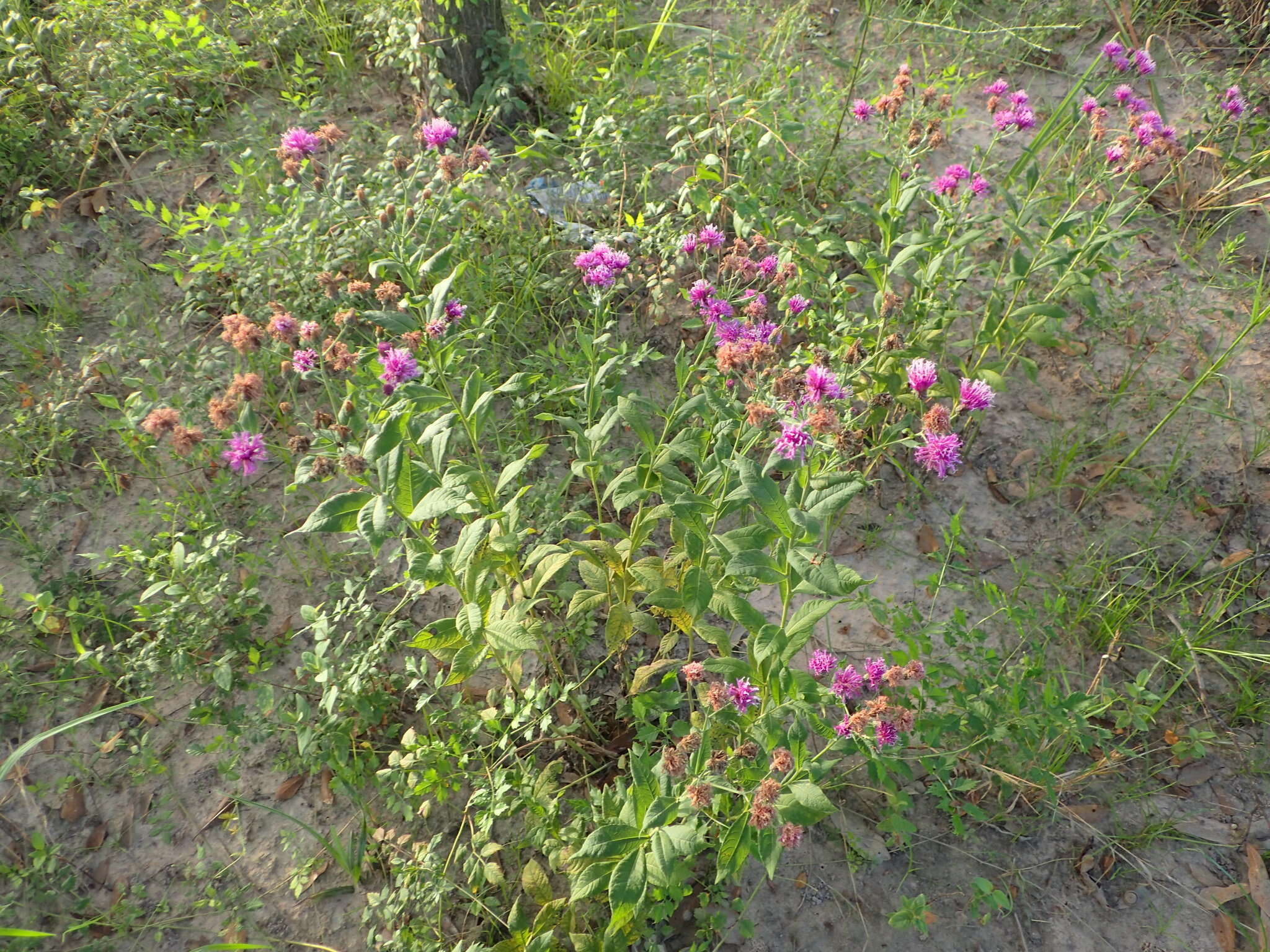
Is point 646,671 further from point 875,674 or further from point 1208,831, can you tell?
point 1208,831

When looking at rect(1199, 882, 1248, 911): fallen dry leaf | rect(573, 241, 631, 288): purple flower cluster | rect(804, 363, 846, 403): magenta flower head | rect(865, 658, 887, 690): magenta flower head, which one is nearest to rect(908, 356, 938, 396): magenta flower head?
rect(804, 363, 846, 403): magenta flower head

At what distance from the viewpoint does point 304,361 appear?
2170mm

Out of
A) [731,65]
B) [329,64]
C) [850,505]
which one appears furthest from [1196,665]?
[329,64]

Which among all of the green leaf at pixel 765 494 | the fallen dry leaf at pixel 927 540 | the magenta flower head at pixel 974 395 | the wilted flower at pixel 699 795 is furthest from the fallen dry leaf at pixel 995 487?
the wilted flower at pixel 699 795

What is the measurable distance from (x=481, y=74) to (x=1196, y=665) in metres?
3.87

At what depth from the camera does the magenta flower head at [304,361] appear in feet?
7.06

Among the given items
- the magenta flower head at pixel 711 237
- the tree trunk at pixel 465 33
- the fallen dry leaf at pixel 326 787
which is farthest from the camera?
the tree trunk at pixel 465 33

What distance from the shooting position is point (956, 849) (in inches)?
88.6

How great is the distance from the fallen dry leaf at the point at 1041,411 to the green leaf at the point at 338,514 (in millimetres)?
2637

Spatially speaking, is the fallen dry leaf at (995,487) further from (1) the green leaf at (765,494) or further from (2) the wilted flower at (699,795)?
(2) the wilted flower at (699,795)

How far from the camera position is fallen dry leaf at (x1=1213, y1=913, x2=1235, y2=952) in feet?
6.96

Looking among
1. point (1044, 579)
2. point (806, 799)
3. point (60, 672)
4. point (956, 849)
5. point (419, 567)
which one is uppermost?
point (419, 567)

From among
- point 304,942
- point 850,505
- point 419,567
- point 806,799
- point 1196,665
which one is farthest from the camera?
point 850,505

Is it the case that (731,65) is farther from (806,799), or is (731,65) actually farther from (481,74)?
(806,799)
